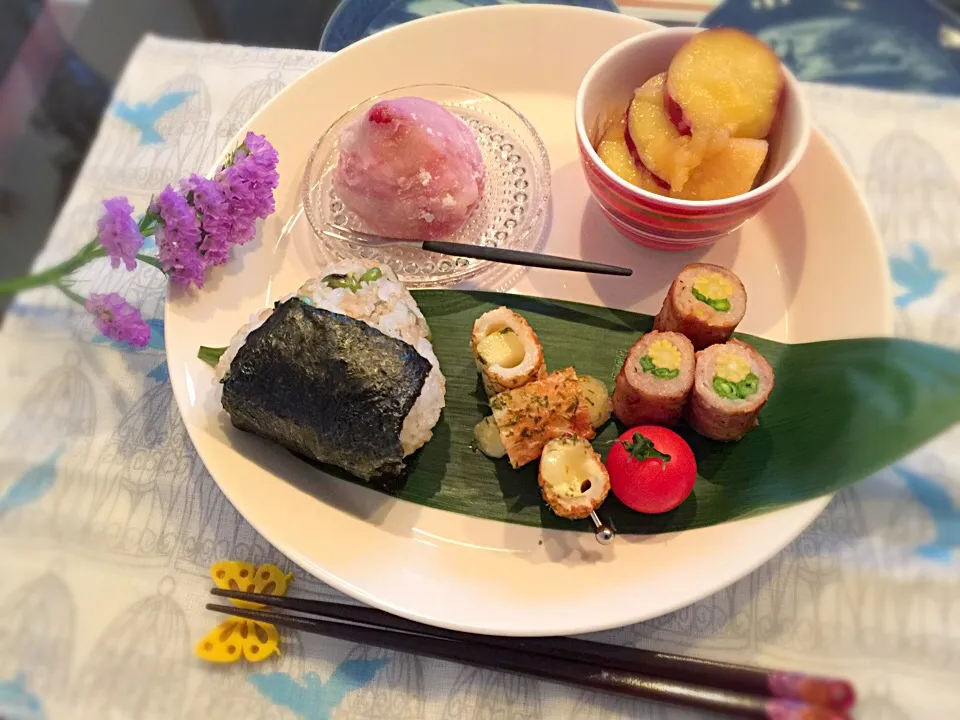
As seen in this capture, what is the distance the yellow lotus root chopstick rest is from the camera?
1.39 m

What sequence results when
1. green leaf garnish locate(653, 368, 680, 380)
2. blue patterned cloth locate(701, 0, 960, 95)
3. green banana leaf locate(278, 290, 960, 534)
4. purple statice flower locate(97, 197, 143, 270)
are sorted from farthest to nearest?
blue patterned cloth locate(701, 0, 960, 95), purple statice flower locate(97, 197, 143, 270), green leaf garnish locate(653, 368, 680, 380), green banana leaf locate(278, 290, 960, 534)

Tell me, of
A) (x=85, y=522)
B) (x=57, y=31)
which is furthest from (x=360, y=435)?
(x=57, y=31)

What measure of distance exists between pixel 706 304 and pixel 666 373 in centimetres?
18

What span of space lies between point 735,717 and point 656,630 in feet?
0.68

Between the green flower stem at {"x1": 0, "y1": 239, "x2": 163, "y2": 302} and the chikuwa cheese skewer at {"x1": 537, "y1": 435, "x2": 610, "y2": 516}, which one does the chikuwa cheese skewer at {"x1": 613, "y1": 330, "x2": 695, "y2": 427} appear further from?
the green flower stem at {"x1": 0, "y1": 239, "x2": 163, "y2": 302}

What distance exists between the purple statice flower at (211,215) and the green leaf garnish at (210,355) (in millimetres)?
215

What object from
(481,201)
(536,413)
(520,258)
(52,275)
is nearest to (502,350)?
(536,413)

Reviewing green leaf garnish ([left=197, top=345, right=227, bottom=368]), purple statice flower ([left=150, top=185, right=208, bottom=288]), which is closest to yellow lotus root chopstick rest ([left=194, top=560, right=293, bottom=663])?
green leaf garnish ([left=197, top=345, right=227, bottom=368])

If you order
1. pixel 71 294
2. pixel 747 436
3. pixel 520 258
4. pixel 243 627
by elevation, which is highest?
pixel 520 258

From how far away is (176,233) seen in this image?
4.79 feet

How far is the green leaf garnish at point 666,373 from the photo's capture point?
1.31m

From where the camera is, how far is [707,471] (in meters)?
1.36

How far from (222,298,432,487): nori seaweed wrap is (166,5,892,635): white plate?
0.11 m

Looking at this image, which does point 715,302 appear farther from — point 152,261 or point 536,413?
point 152,261
